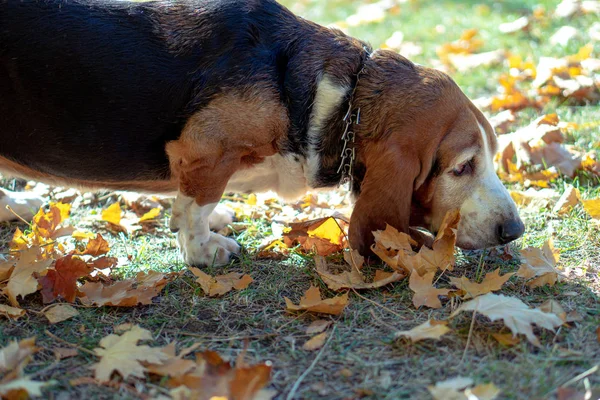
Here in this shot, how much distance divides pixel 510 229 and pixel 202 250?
153 centimetres

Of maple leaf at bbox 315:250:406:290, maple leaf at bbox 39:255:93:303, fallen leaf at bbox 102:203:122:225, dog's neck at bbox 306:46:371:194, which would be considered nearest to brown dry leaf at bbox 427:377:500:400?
maple leaf at bbox 315:250:406:290

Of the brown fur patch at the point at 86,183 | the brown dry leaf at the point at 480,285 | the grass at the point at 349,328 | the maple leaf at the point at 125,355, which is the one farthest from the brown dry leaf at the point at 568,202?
the maple leaf at the point at 125,355

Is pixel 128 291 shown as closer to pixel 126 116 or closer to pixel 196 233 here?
pixel 196 233

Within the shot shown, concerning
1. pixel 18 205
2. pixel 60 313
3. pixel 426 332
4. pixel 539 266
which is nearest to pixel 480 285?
pixel 539 266

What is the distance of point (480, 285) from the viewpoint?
3088 mm

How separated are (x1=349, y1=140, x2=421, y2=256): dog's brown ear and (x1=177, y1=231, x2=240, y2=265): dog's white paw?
2.35 feet

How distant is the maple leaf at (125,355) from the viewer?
251 centimetres

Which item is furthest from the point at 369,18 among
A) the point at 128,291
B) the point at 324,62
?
the point at 128,291

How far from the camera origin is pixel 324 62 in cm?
347

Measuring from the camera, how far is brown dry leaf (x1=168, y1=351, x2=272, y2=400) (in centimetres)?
229

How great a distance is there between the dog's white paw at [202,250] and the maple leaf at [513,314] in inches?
53.5

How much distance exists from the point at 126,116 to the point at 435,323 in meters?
1.78

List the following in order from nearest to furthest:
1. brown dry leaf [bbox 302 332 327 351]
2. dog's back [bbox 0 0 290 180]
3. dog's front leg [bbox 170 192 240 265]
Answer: brown dry leaf [bbox 302 332 327 351] → dog's back [bbox 0 0 290 180] → dog's front leg [bbox 170 192 240 265]

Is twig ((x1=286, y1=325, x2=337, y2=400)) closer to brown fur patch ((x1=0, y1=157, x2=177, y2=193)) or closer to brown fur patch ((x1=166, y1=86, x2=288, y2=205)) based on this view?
brown fur patch ((x1=166, y1=86, x2=288, y2=205))
